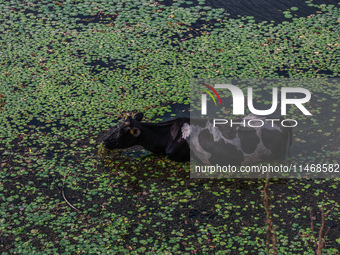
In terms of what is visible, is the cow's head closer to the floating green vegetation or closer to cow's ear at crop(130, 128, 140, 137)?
cow's ear at crop(130, 128, 140, 137)

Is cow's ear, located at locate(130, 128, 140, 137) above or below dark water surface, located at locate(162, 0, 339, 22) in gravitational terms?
below

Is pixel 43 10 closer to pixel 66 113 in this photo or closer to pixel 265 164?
pixel 66 113

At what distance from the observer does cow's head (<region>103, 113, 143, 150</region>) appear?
8.32 metres

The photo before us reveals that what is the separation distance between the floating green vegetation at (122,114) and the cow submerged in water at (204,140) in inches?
9.9

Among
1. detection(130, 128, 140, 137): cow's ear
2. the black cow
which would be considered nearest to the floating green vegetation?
the black cow

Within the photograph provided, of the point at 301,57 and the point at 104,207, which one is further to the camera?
the point at 301,57

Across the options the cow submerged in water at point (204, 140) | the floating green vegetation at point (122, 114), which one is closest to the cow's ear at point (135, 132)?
the cow submerged in water at point (204, 140)

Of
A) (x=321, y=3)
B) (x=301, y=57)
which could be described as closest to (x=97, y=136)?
(x=301, y=57)

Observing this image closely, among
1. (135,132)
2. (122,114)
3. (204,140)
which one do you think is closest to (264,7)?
(122,114)

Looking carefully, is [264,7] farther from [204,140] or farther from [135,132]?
[135,132]

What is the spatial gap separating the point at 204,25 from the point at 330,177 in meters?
4.82

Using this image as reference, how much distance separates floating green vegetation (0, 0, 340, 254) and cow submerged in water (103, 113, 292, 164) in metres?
0.25

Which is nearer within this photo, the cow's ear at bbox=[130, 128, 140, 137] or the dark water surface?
the cow's ear at bbox=[130, 128, 140, 137]

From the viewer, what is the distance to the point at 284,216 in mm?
7441
